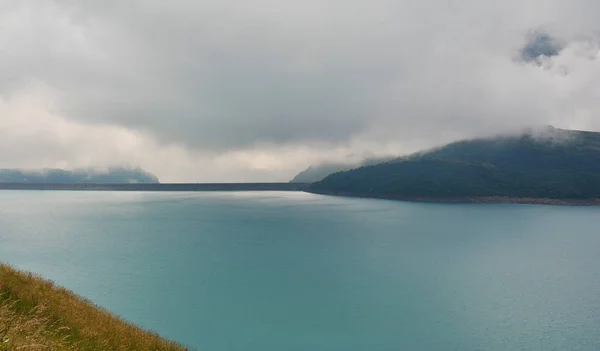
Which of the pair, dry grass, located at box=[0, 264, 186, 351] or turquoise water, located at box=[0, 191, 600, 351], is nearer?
dry grass, located at box=[0, 264, 186, 351]

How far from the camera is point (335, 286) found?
49.8m

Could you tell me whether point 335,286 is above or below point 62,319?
below

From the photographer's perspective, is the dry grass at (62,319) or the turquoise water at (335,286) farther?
the turquoise water at (335,286)

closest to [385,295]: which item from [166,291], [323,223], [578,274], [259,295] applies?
[259,295]

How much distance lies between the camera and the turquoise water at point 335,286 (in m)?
33.8

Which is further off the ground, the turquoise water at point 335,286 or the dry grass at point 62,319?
the dry grass at point 62,319

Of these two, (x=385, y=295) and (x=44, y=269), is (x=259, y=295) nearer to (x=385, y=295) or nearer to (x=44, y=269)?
(x=385, y=295)

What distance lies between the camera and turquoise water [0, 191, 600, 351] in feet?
111

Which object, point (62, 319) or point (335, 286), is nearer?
point (62, 319)

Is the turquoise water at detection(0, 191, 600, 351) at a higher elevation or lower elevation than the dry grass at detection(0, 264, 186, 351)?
lower

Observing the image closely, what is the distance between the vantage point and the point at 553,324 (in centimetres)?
3709

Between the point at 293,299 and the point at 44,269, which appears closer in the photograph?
the point at 293,299

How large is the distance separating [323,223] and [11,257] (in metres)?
87.1

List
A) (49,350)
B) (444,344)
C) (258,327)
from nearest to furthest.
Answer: (49,350) → (444,344) → (258,327)
